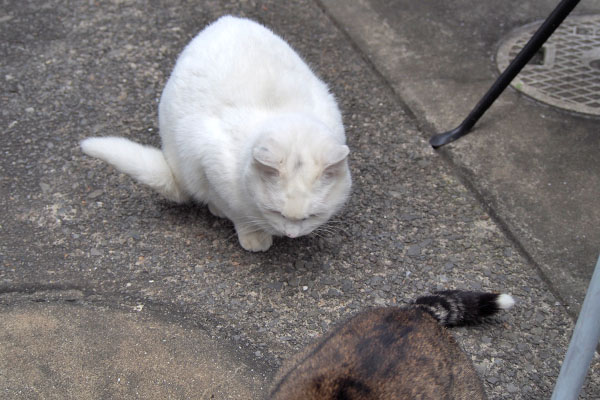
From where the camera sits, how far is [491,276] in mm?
3166

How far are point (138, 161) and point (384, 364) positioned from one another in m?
1.84

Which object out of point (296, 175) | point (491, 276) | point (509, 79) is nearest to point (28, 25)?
point (296, 175)

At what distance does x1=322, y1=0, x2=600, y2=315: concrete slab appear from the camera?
11.0 feet

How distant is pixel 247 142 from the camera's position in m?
3.06

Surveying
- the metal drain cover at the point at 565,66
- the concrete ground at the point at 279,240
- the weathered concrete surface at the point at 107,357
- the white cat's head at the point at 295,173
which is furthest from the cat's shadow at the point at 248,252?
the metal drain cover at the point at 565,66

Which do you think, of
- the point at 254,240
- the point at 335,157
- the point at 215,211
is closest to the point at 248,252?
the point at 254,240

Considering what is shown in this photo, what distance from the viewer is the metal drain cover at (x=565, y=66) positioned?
13.6ft

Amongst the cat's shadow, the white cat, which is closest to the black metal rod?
the white cat

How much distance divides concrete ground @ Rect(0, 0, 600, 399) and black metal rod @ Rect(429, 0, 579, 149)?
101mm

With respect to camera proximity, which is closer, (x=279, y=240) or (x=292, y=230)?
(x=292, y=230)

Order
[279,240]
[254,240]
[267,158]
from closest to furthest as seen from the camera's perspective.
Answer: [267,158]
[254,240]
[279,240]

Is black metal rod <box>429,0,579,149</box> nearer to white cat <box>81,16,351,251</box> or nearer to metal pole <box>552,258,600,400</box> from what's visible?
white cat <box>81,16,351,251</box>

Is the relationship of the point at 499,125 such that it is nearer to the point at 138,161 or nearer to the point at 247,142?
the point at 247,142

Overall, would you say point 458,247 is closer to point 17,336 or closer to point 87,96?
point 17,336
